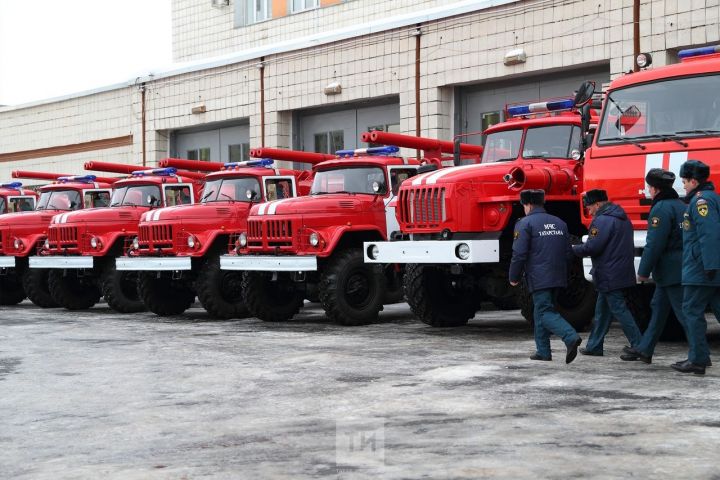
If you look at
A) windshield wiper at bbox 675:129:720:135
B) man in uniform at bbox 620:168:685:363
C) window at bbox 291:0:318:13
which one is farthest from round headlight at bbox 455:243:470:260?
window at bbox 291:0:318:13

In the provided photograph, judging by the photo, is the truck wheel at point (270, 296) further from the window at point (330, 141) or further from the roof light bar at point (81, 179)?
the window at point (330, 141)

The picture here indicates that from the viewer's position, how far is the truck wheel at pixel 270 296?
1546cm

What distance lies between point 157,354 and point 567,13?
12.4 meters

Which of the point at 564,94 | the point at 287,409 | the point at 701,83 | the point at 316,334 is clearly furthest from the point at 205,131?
the point at 287,409

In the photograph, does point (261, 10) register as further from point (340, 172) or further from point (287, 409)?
point (287, 409)

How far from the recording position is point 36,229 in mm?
20656

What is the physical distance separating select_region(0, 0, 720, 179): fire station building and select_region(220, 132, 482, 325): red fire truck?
5.53 metres

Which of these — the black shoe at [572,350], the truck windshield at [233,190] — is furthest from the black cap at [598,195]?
the truck windshield at [233,190]

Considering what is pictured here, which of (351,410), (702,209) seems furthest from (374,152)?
(351,410)

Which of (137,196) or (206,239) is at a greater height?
(137,196)

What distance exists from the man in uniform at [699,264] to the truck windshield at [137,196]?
36.5 ft

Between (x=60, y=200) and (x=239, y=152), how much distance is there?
30.2ft

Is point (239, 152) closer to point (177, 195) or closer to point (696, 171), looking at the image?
point (177, 195)

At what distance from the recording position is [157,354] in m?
11.8
